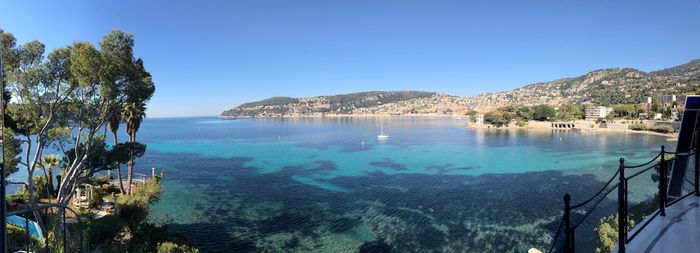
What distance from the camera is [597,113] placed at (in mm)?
111938

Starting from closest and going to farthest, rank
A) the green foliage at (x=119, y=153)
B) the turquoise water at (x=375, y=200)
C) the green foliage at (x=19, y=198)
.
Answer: the green foliage at (x=119, y=153) → the turquoise water at (x=375, y=200) → the green foliage at (x=19, y=198)

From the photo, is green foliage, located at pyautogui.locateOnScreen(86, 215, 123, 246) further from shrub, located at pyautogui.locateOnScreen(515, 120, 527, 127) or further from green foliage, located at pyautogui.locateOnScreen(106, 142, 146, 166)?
shrub, located at pyautogui.locateOnScreen(515, 120, 527, 127)

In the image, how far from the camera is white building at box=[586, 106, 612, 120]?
108375mm

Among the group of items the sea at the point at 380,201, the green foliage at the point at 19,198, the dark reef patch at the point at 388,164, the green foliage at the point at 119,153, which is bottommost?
the dark reef patch at the point at 388,164

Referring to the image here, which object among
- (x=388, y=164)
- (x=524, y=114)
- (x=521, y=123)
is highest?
(x=524, y=114)

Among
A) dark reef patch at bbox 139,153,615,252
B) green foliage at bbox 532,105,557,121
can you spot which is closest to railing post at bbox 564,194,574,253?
dark reef patch at bbox 139,153,615,252

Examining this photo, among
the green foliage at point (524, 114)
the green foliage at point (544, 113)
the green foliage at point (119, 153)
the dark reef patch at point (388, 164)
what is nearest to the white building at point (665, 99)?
the green foliage at point (544, 113)

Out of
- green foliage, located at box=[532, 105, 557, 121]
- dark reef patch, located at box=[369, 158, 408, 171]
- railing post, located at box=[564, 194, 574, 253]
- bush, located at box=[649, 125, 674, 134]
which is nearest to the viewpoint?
railing post, located at box=[564, 194, 574, 253]

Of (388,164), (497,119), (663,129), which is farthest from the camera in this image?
(497,119)

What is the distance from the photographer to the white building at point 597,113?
108375mm

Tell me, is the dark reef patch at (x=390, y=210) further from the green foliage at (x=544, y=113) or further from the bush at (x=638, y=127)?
the green foliage at (x=544, y=113)

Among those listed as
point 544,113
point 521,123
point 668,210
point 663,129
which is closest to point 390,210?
point 668,210

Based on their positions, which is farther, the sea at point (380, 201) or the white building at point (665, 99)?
the white building at point (665, 99)

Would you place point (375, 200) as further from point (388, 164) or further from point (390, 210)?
point (388, 164)
